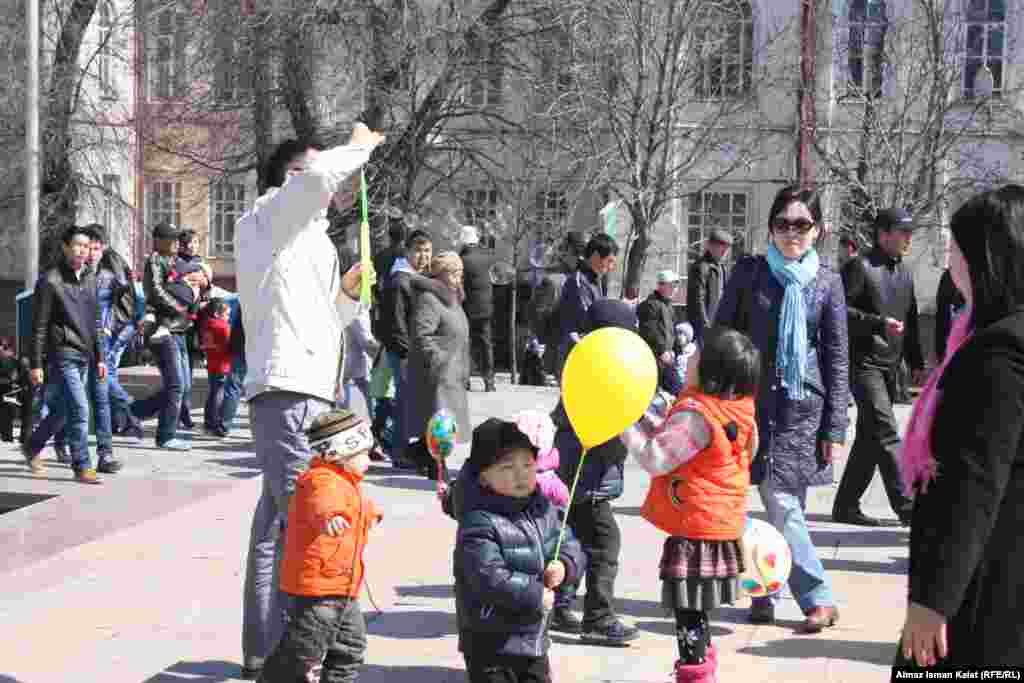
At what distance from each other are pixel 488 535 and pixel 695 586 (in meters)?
0.91

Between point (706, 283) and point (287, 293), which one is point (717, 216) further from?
point (287, 293)

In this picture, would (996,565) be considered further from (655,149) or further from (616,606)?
(655,149)

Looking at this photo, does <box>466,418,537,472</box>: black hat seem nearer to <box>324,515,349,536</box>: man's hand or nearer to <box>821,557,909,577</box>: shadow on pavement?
<box>324,515,349,536</box>: man's hand

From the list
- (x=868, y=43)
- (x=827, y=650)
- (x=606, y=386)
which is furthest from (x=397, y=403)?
(x=868, y=43)

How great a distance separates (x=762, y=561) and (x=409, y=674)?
142 cm

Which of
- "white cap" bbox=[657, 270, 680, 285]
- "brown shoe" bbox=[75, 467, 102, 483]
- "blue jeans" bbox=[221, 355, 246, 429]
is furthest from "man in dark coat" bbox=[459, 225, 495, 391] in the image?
"brown shoe" bbox=[75, 467, 102, 483]

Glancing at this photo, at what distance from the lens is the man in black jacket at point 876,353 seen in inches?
392

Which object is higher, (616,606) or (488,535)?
(488,535)

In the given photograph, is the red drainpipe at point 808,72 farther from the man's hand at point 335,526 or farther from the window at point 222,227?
the man's hand at point 335,526

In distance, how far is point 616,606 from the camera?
7.61 m

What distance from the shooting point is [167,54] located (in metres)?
20.6

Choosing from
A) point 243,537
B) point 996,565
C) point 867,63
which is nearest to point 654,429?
point 996,565

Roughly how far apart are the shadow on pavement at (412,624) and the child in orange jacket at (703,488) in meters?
1.34

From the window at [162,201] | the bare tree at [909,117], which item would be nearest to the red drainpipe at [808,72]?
the bare tree at [909,117]
